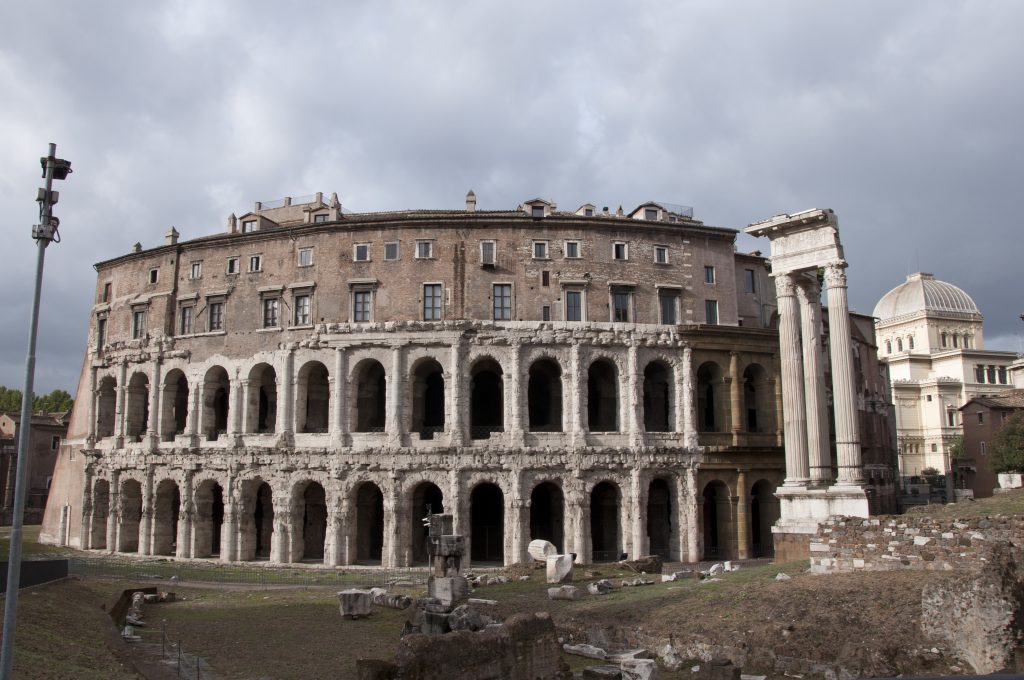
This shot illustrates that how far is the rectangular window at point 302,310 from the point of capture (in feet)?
132

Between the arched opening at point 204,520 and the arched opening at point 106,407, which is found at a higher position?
the arched opening at point 106,407

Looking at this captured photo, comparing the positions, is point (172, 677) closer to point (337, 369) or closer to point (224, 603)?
point (224, 603)

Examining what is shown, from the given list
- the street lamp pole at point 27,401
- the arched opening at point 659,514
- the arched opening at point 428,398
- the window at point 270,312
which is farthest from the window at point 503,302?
the street lamp pole at point 27,401

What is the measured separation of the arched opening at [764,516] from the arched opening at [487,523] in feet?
37.7

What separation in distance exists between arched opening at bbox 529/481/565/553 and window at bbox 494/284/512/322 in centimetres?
769

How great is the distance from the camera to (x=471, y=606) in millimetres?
22500

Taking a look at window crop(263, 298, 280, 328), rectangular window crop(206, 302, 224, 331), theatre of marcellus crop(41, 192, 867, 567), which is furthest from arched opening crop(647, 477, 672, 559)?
rectangular window crop(206, 302, 224, 331)

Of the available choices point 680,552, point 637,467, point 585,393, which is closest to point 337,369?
point 585,393

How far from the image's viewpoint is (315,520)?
41.1 m

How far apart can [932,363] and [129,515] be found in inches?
3037

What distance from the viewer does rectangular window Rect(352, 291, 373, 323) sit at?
3931cm

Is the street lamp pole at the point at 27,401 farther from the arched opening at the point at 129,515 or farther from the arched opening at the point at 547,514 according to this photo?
the arched opening at the point at 129,515

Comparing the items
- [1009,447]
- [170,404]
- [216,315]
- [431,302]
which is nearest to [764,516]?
[431,302]

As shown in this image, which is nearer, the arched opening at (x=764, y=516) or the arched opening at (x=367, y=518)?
the arched opening at (x=367, y=518)
